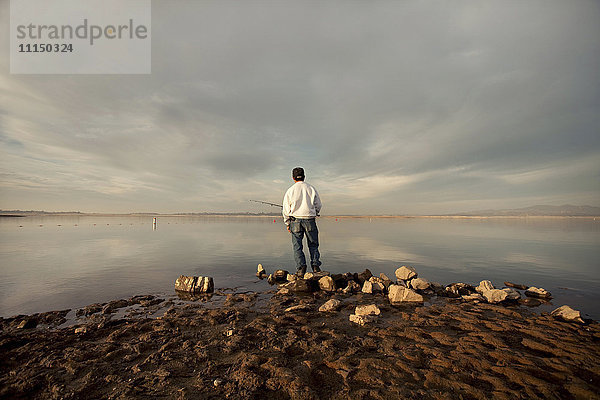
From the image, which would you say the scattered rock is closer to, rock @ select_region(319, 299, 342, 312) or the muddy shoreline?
the muddy shoreline

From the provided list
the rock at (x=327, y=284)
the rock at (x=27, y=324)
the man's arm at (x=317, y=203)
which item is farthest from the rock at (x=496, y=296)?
the rock at (x=27, y=324)

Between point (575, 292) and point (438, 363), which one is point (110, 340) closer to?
point (438, 363)

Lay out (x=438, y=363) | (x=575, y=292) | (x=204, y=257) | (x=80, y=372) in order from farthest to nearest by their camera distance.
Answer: (x=204, y=257) < (x=575, y=292) < (x=438, y=363) < (x=80, y=372)

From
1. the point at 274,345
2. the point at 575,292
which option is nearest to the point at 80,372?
the point at 274,345

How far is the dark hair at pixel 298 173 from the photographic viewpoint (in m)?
9.19

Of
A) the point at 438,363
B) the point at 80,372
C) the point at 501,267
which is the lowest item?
the point at 501,267

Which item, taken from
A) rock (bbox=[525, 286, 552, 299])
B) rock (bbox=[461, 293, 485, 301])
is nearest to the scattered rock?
rock (bbox=[461, 293, 485, 301])

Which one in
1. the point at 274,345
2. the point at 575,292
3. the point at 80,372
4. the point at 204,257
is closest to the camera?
A: the point at 80,372

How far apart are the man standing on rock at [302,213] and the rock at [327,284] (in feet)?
3.08

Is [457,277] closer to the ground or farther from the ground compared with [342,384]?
closer to the ground

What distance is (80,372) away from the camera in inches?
124

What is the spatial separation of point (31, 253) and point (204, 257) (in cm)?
1000

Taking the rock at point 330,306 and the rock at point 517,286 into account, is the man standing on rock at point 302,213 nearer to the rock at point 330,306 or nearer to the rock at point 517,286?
the rock at point 330,306

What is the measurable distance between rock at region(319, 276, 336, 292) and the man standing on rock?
0.94 meters
